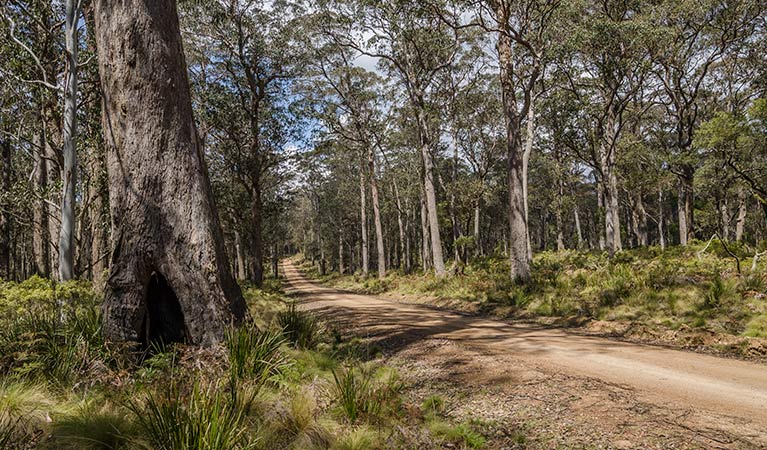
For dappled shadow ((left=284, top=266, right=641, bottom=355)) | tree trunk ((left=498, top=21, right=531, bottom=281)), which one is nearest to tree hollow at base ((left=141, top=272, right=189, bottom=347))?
dappled shadow ((left=284, top=266, right=641, bottom=355))

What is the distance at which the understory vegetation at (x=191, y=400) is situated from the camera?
2.75 meters

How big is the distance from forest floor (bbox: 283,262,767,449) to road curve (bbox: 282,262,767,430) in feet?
0.05

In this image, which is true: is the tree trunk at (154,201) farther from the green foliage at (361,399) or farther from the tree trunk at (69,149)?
the tree trunk at (69,149)

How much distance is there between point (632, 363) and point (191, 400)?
18.3ft

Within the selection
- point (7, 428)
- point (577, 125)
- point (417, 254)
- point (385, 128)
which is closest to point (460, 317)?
point (7, 428)

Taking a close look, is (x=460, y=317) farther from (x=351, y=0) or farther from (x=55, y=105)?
(x=351, y=0)

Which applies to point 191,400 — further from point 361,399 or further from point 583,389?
point 583,389

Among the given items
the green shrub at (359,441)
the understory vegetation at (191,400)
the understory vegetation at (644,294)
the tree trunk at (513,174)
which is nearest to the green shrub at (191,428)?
the understory vegetation at (191,400)

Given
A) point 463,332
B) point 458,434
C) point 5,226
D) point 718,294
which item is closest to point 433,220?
point 463,332

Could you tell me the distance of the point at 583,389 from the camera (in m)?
4.35

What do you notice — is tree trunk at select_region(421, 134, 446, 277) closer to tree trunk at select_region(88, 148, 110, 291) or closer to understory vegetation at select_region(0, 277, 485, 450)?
tree trunk at select_region(88, 148, 110, 291)

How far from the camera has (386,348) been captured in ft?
22.8

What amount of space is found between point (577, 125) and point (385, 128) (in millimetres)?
10750

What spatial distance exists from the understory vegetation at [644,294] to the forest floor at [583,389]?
170 centimetres
